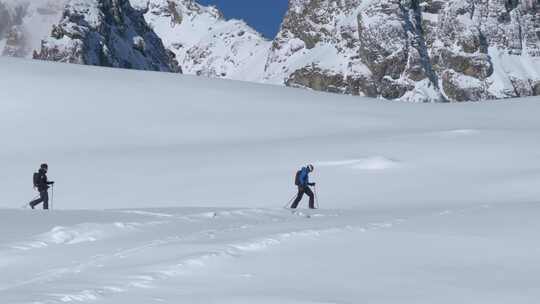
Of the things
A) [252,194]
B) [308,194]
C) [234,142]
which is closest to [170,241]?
[308,194]

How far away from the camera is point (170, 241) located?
1098 centimetres

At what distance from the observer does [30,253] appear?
10164mm

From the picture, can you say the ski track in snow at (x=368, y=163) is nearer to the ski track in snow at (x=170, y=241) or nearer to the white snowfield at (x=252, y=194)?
the white snowfield at (x=252, y=194)

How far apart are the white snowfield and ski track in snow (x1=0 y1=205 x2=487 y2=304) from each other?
33 millimetres

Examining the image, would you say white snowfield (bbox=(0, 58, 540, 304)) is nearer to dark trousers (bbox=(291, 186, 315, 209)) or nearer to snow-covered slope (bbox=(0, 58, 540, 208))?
snow-covered slope (bbox=(0, 58, 540, 208))

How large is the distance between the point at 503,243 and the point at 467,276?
2.03 meters

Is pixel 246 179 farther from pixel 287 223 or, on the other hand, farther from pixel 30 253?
pixel 30 253

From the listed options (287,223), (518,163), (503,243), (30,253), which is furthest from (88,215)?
(518,163)

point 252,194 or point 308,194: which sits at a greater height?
point 308,194

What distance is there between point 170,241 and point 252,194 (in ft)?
37.0

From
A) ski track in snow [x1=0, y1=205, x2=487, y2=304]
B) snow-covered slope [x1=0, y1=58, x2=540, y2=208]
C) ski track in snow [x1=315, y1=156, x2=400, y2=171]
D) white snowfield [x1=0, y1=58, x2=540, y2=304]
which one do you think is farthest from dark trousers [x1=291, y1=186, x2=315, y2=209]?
ski track in snow [x1=315, y1=156, x2=400, y2=171]

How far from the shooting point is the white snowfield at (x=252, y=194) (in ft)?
28.0

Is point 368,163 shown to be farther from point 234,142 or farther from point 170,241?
A: point 170,241

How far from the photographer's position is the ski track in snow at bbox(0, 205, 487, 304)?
324 inches
